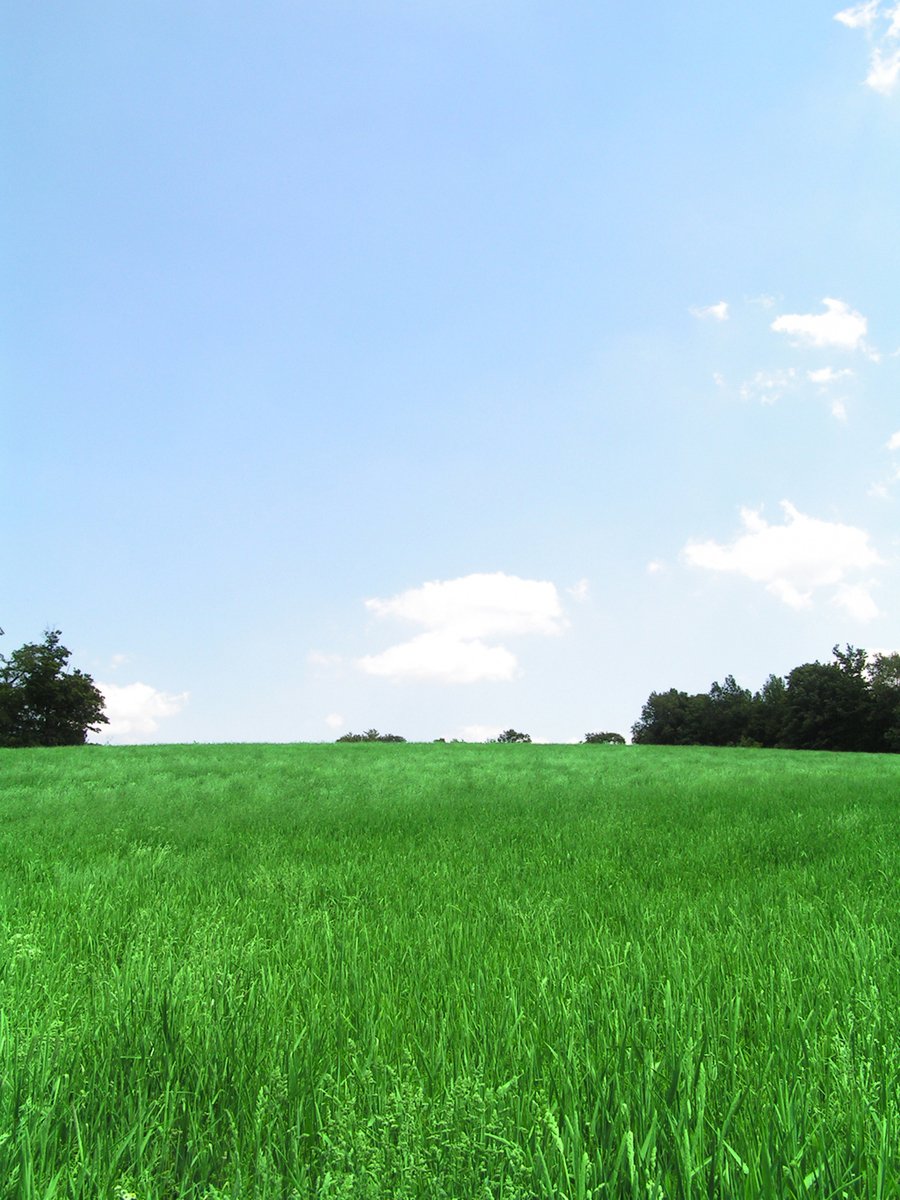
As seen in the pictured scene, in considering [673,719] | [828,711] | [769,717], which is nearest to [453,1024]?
[828,711]

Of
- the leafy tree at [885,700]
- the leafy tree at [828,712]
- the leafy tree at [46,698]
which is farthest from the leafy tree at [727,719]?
the leafy tree at [46,698]

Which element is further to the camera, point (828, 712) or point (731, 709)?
point (731, 709)

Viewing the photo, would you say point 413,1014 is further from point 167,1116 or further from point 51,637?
point 51,637

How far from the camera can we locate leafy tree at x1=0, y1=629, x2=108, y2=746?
72.1 meters

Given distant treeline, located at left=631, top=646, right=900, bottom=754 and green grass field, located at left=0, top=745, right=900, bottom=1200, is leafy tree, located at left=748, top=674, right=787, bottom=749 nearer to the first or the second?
distant treeline, located at left=631, top=646, right=900, bottom=754

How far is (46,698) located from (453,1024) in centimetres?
8412

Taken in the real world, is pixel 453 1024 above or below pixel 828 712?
below

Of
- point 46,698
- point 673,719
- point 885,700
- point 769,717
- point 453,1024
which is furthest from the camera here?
point 673,719

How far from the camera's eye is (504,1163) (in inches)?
63.5

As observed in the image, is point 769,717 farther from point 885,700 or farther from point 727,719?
point 885,700

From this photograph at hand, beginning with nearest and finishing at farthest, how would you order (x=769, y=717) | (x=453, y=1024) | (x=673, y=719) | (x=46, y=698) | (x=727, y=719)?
(x=453, y=1024)
(x=46, y=698)
(x=769, y=717)
(x=727, y=719)
(x=673, y=719)

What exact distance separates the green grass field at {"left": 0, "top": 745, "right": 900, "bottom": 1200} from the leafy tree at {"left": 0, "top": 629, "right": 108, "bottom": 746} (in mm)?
76928

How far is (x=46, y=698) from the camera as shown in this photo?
74188 millimetres

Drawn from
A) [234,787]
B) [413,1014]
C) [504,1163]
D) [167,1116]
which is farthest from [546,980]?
[234,787]
